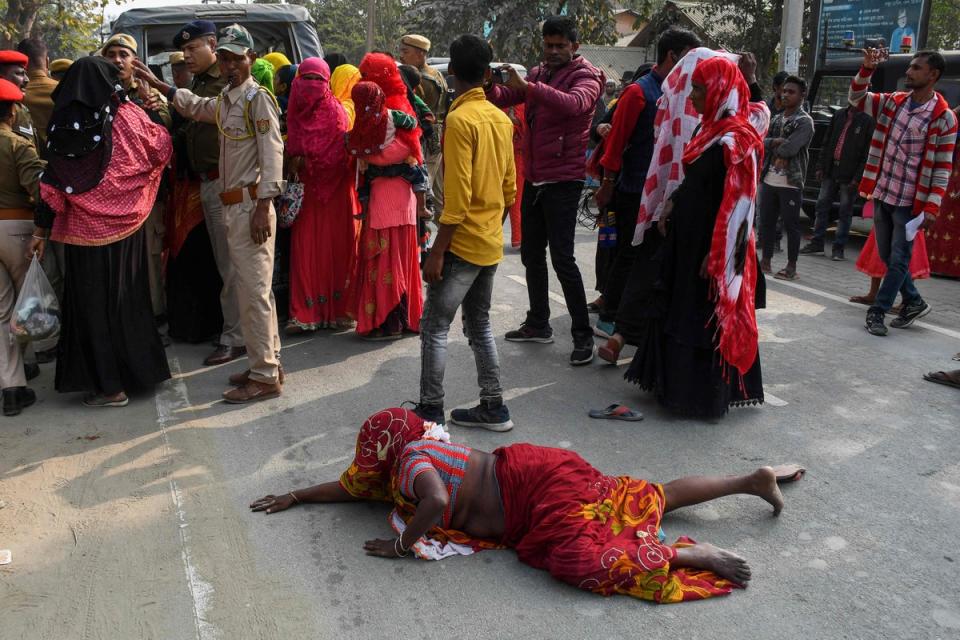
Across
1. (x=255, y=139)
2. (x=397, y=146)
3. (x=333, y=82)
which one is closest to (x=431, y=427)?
(x=255, y=139)

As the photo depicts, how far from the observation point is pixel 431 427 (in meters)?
3.18

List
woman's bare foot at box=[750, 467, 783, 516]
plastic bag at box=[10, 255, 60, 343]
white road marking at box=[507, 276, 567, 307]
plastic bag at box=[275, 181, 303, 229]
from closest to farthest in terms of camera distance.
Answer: woman's bare foot at box=[750, 467, 783, 516] < plastic bag at box=[10, 255, 60, 343] < plastic bag at box=[275, 181, 303, 229] < white road marking at box=[507, 276, 567, 307]

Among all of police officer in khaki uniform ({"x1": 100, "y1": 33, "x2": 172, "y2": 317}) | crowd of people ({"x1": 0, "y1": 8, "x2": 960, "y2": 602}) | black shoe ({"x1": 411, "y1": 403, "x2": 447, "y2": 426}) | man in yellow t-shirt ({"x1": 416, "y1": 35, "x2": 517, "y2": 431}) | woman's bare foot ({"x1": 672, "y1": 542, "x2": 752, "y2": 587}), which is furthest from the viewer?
police officer in khaki uniform ({"x1": 100, "y1": 33, "x2": 172, "y2": 317})

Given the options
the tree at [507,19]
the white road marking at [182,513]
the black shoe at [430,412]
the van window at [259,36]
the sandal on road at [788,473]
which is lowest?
the white road marking at [182,513]

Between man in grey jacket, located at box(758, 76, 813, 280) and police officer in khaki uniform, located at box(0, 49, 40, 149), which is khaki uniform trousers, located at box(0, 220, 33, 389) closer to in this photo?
police officer in khaki uniform, located at box(0, 49, 40, 149)

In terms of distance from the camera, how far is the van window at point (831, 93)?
33.9ft

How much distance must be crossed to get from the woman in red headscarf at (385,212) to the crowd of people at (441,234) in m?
0.02

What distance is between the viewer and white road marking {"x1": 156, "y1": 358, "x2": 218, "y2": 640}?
273 cm

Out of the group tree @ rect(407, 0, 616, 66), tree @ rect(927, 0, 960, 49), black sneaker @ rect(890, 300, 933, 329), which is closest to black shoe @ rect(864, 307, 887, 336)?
black sneaker @ rect(890, 300, 933, 329)

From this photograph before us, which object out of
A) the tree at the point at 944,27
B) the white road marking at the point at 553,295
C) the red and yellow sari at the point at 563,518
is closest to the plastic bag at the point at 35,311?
the red and yellow sari at the point at 563,518

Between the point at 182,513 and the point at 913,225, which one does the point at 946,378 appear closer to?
the point at 913,225

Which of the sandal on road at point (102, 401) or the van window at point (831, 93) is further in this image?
the van window at point (831, 93)

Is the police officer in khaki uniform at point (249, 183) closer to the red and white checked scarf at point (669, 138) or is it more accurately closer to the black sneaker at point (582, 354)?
the black sneaker at point (582, 354)

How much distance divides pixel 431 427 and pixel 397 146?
2.60m
